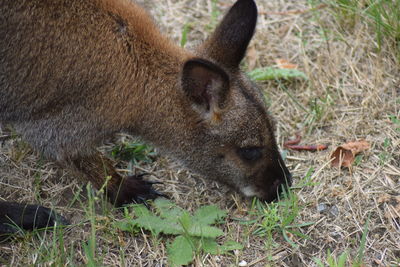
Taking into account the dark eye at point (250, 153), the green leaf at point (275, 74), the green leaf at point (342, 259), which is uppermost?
the green leaf at point (275, 74)

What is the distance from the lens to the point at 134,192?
521cm

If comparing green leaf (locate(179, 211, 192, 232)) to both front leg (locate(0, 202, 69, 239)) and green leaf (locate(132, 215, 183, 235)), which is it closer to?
green leaf (locate(132, 215, 183, 235))

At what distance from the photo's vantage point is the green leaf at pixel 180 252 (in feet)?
15.0

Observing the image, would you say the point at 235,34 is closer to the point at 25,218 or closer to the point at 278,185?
the point at 278,185

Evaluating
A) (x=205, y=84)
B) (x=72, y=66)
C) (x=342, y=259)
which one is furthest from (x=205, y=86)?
(x=342, y=259)

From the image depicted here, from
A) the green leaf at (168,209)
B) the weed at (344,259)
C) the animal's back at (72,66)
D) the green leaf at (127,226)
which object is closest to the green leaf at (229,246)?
the green leaf at (168,209)

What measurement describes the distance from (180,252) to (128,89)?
4.08 ft

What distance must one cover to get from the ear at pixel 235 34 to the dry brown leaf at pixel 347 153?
1261 millimetres

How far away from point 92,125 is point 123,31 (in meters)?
0.73

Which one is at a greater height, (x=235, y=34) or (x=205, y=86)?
(x=235, y=34)

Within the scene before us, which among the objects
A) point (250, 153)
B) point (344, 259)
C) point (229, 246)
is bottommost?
point (229, 246)

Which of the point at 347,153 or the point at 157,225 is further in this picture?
the point at 347,153

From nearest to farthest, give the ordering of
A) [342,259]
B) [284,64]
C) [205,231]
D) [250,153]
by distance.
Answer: [342,259] < [205,231] < [250,153] < [284,64]

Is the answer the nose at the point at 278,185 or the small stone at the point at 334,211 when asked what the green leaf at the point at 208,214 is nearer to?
the nose at the point at 278,185
